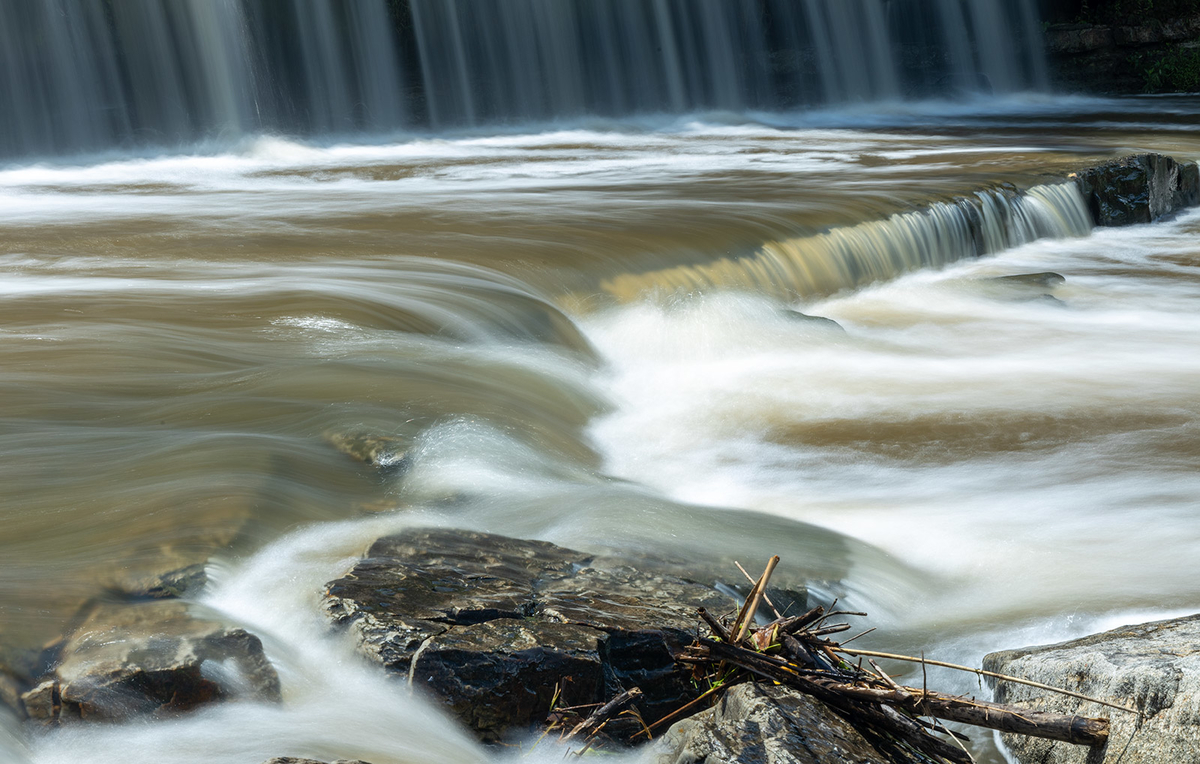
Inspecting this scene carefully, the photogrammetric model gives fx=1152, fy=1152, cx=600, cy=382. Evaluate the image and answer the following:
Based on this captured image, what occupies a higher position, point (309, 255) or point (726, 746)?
point (309, 255)

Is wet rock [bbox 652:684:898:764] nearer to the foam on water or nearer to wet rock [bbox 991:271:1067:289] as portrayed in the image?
the foam on water

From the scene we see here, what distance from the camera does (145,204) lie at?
9.24 metres

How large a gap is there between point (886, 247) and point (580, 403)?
3.80 metres

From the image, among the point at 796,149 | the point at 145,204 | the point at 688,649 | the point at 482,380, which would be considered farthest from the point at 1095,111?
the point at 688,649

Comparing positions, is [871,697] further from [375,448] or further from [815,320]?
[815,320]

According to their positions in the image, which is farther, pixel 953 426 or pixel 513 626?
pixel 953 426

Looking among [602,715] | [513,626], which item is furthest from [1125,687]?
[513,626]

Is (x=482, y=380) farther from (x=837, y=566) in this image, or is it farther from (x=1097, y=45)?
(x=1097, y=45)

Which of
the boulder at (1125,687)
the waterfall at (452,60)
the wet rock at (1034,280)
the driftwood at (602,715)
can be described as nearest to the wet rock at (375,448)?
the driftwood at (602,715)

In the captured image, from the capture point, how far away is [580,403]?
541 centimetres

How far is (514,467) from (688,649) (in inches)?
64.5

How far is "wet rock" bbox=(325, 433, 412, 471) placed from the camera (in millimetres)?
4020

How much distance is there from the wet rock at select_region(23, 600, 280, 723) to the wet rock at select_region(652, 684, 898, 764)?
3.26 ft

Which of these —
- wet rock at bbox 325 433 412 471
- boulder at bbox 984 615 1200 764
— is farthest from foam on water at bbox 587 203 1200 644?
wet rock at bbox 325 433 412 471
